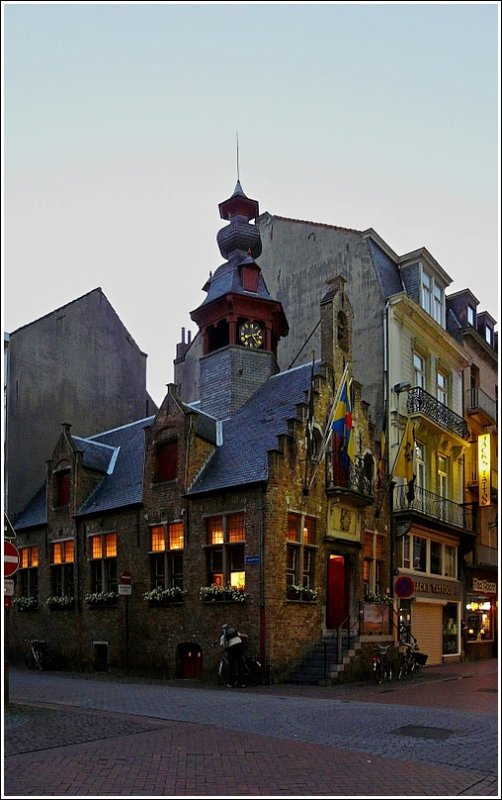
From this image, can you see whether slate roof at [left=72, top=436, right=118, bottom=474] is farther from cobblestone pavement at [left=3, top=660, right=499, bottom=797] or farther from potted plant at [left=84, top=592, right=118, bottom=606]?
cobblestone pavement at [left=3, top=660, right=499, bottom=797]

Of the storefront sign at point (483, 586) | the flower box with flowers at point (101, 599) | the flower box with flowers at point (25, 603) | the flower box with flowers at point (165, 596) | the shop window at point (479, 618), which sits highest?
the flower box with flowers at point (165, 596)

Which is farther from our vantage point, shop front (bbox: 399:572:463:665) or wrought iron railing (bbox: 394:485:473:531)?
shop front (bbox: 399:572:463:665)

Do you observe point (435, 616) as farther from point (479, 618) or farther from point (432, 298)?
point (432, 298)

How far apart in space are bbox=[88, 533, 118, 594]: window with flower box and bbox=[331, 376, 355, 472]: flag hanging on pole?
26.9 feet

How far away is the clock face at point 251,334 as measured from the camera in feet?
91.2

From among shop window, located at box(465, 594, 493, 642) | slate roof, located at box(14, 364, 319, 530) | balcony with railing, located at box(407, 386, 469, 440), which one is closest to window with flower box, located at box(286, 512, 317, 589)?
slate roof, located at box(14, 364, 319, 530)

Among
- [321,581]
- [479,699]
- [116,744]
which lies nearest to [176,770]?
[116,744]

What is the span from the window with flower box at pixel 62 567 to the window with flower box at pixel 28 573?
1.39m

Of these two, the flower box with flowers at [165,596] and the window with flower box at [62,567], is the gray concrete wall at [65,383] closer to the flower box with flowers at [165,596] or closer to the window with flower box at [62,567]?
the window with flower box at [62,567]

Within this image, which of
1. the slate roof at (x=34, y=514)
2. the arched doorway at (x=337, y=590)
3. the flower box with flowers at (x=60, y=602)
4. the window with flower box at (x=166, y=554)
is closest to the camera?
the window with flower box at (x=166, y=554)

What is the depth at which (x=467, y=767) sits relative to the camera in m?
9.36

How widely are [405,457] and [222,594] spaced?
8938 millimetres

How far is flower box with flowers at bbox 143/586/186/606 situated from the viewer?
2295cm

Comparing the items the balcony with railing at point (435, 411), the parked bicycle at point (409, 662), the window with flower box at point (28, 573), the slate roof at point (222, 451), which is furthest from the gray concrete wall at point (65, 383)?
the parked bicycle at point (409, 662)
